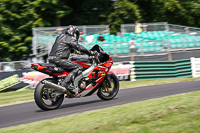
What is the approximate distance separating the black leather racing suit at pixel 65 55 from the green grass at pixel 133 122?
1.39m

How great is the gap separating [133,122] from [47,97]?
252 cm

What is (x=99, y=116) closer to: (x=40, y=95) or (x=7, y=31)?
(x=40, y=95)

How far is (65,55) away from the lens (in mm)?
6785

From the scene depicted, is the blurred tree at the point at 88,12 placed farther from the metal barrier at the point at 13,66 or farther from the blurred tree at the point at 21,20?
the metal barrier at the point at 13,66

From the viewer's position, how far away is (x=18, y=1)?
19031 millimetres

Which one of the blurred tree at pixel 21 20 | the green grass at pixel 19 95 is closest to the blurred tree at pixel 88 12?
the blurred tree at pixel 21 20

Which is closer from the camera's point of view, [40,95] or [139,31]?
[40,95]

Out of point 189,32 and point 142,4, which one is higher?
point 142,4

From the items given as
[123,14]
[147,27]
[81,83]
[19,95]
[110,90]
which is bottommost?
[19,95]

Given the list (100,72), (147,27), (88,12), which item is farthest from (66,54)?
(88,12)

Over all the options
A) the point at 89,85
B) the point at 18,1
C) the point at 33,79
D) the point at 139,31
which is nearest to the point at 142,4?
the point at 139,31

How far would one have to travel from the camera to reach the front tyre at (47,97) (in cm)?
628

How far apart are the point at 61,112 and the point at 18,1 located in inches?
568

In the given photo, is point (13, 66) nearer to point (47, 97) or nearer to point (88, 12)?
point (47, 97)
